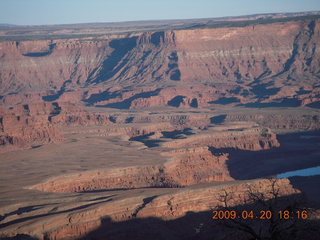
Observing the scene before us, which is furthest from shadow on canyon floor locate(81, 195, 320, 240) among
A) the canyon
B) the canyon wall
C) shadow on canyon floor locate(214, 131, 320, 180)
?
the canyon wall

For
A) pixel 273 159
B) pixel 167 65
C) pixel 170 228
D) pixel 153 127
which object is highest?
pixel 170 228

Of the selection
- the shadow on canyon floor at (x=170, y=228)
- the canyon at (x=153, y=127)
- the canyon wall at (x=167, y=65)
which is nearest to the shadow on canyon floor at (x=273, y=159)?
the canyon at (x=153, y=127)

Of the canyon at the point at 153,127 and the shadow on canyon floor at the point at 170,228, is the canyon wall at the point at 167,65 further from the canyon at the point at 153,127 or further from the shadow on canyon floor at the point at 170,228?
the shadow on canyon floor at the point at 170,228

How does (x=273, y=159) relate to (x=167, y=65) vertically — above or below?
below

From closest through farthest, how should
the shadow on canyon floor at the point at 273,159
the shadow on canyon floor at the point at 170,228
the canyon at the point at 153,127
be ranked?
the shadow on canyon floor at the point at 170,228 < the canyon at the point at 153,127 < the shadow on canyon floor at the point at 273,159

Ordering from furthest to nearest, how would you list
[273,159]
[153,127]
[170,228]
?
[153,127]
[273,159]
[170,228]

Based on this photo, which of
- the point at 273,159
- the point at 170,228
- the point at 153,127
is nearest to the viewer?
the point at 170,228

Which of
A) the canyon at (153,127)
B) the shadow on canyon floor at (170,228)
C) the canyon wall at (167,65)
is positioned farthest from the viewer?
the canyon wall at (167,65)

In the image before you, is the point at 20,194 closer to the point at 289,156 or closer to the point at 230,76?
the point at 289,156

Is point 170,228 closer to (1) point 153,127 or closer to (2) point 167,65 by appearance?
(1) point 153,127

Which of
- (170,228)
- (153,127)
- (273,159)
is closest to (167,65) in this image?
(153,127)
